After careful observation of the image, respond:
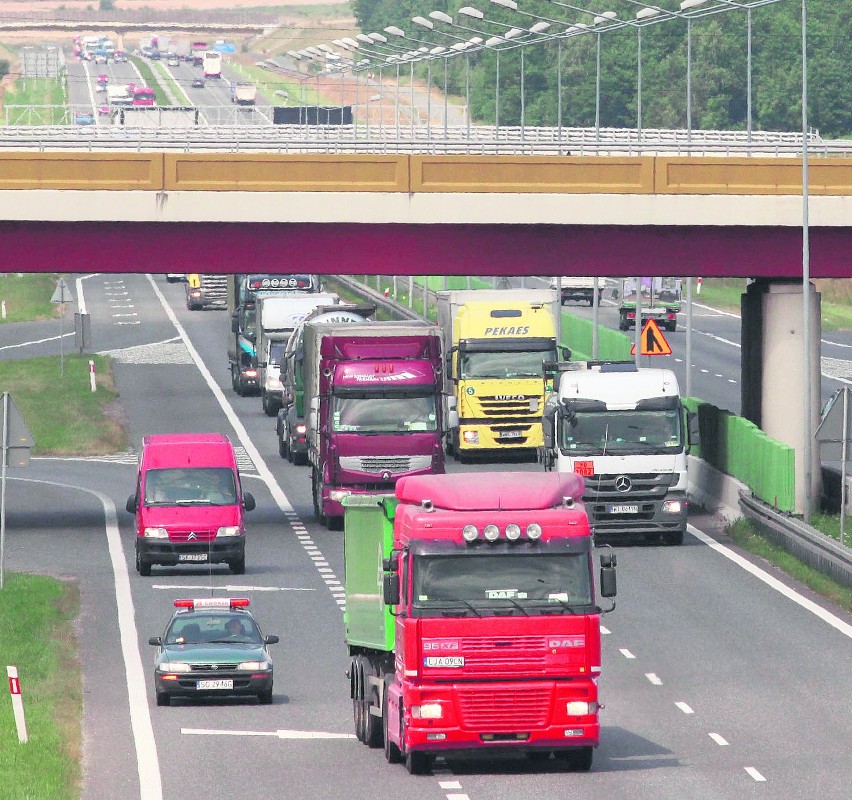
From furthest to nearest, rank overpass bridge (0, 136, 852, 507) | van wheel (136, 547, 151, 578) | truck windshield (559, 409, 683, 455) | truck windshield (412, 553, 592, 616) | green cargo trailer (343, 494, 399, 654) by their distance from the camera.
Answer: overpass bridge (0, 136, 852, 507) → truck windshield (559, 409, 683, 455) → van wheel (136, 547, 151, 578) → green cargo trailer (343, 494, 399, 654) → truck windshield (412, 553, 592, 616)

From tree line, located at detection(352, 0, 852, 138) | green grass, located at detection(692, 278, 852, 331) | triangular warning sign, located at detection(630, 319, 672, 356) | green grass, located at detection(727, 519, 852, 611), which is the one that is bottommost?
green grass, located at detection(727, 519, 852, 611)

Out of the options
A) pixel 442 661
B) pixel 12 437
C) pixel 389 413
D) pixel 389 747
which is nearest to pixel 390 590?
pixel 442 661

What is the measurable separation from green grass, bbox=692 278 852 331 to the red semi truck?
8299 cm

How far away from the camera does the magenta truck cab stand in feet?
123

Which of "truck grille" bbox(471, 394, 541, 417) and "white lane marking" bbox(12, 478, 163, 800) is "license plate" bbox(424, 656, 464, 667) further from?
"truck grille" bbox(471, 394, 541, 417)

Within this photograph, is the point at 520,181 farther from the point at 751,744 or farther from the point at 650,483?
the point at 751,744

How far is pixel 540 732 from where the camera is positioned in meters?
20.3

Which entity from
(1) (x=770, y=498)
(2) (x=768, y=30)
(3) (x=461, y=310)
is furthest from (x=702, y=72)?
(1) (x=770, y=498)

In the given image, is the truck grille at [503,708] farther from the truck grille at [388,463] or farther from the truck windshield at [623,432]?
the truck grille at [388,463]

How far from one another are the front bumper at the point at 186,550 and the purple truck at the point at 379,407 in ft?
17.2

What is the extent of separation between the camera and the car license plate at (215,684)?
2536cm

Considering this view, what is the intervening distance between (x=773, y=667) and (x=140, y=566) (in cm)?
1350

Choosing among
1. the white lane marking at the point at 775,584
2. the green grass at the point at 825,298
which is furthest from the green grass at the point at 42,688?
the green grass at the point at 825,298

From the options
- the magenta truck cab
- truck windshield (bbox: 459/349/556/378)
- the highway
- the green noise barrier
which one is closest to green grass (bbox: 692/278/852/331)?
truck windshield (bbox: 459/349/556/378)
